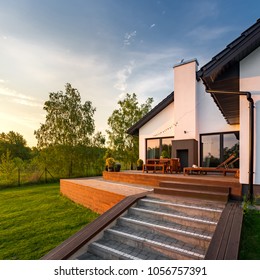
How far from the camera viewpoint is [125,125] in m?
18.5

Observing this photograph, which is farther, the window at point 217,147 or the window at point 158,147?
the window at point 158,147

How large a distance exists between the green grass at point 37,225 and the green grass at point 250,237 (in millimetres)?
3930

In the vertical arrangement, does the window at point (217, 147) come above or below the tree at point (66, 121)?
below

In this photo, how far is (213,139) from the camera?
9500 mm

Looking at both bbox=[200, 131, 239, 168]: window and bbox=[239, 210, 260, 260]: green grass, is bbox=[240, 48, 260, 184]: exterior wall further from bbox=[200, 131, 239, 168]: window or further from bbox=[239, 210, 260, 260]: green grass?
bbox=[200, 131, 239, 168]: window

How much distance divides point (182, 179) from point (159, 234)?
9.06 feet

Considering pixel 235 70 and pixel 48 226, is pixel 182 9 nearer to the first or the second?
pixel 235 70

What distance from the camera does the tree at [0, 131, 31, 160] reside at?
37250 millimetres

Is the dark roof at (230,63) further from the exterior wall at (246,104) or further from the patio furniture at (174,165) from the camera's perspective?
the patio furniture at (174,165)

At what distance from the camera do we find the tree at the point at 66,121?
15.8 m

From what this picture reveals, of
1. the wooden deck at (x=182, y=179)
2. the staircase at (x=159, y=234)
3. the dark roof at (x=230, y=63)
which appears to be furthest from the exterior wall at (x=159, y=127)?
the staircase at (x=159, y=234)

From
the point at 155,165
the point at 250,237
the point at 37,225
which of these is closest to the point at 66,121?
the point at 155,165

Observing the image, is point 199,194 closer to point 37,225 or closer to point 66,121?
point 37,225
